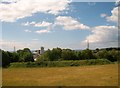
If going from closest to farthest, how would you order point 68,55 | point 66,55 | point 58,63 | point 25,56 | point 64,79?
1. point 64,79
2. point 58,63
3. point 25,56
4. point 68,55
5. point 66,55

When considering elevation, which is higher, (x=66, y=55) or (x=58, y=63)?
(x=66, y=55)

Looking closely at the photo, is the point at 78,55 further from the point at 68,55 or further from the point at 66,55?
the point at 66,55

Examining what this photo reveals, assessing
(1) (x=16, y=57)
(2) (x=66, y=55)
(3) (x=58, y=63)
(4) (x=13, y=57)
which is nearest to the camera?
(3) (x=58, y=63)

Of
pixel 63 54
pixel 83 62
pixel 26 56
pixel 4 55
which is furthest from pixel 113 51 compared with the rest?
pixel 4 55

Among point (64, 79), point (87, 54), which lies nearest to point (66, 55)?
point (87, 54)

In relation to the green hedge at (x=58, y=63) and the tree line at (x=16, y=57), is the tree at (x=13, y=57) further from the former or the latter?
the green hedge at (x=58, y=63)

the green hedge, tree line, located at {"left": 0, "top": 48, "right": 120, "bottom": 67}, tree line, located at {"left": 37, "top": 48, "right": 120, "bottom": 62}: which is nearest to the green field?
the green hedge

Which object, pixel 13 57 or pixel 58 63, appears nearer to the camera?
pixel 58 63

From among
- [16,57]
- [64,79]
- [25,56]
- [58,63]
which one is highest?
[25,56]

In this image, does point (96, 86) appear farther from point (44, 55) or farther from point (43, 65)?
point (44, 55)

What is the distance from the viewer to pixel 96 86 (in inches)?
492

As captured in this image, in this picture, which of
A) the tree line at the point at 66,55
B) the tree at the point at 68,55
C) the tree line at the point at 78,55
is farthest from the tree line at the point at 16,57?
the tree at the point at 68,55

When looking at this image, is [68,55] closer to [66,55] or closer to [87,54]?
[66,55]

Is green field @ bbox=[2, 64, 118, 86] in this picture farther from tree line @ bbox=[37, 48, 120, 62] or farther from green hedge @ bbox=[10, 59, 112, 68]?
tree line @ bbox=[37, 48, 120, 62]
